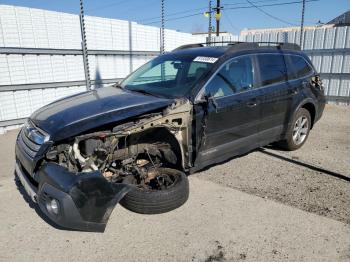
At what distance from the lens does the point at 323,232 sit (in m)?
3.09

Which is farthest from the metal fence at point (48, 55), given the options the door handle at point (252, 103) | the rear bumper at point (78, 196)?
the door handle at point (252, 103)

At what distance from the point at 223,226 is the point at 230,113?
4.81 ft

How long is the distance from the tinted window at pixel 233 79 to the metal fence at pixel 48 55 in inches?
188

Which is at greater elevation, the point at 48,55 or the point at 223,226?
the point at 48,55

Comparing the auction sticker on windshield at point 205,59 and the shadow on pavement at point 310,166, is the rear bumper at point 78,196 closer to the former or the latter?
the auction sticker on windshield at point 205,59

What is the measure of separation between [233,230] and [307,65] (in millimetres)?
3682

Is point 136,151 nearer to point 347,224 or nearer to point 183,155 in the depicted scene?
point 183,155

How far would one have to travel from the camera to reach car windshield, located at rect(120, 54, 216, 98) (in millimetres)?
3885

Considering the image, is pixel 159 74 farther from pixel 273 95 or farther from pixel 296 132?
pixel 296 132

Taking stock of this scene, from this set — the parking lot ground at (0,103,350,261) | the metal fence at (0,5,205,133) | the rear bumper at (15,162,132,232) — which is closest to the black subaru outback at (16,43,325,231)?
the rear bumper at (15,162,132,232)

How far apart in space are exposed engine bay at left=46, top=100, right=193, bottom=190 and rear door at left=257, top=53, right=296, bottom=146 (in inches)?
62.0

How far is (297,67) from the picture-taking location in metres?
5.27

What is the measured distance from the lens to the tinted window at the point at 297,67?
202 inches

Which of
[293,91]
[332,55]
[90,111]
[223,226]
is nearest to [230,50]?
[293,91]
